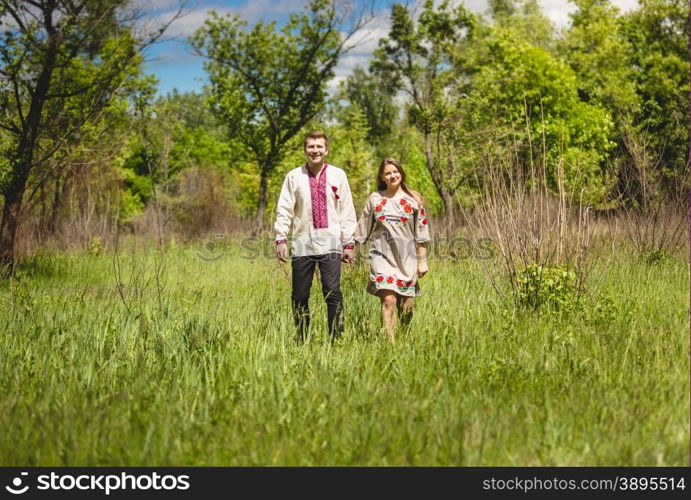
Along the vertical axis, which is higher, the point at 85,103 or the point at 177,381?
the point at 85,103

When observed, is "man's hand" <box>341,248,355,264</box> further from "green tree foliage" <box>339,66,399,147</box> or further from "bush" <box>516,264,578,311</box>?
"green tree foliage" <box>339,66,399,147</box>

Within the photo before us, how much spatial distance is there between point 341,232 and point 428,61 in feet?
41.9

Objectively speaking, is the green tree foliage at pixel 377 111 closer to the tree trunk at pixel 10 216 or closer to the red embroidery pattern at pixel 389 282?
the tree trunk at pixel 10 216

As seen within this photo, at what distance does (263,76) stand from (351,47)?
90.6 inches

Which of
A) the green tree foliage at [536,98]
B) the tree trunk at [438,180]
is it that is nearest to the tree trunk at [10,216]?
the tree trunk at [438,180]

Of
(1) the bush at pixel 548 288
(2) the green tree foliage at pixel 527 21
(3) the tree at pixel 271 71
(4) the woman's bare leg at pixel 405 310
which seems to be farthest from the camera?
(2) the green tree foliage at pixel 527 21

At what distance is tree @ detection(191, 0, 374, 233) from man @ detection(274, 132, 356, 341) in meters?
10.0

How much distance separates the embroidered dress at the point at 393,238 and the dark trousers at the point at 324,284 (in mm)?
258

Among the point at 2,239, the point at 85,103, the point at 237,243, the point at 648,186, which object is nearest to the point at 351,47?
the point at 237,243

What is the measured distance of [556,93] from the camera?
18875 millimetres

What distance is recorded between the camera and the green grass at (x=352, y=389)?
8.20 feet

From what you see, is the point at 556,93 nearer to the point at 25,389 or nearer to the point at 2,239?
the point at 2,239

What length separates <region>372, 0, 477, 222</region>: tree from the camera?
1574 centimetres
